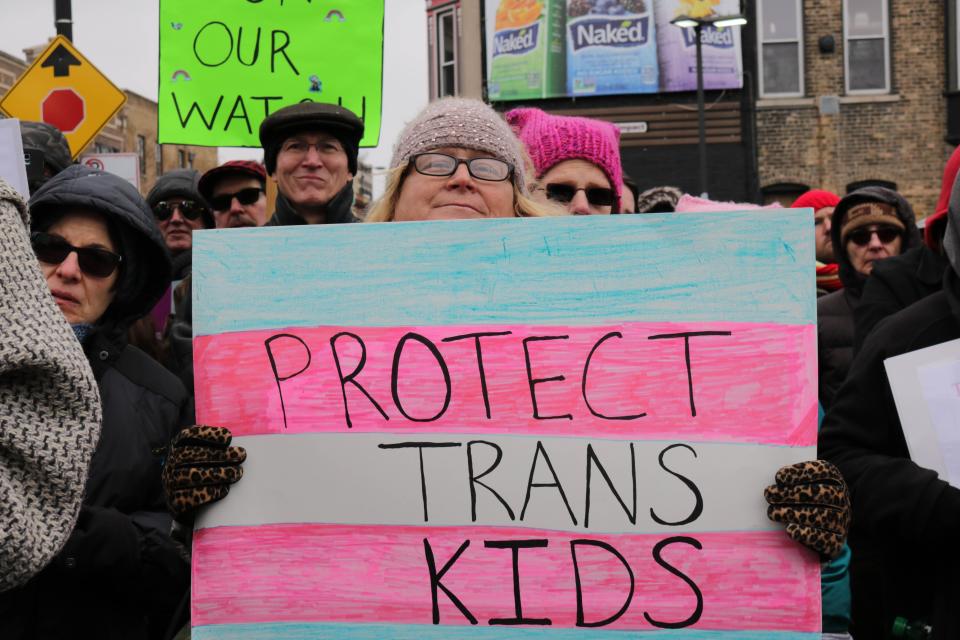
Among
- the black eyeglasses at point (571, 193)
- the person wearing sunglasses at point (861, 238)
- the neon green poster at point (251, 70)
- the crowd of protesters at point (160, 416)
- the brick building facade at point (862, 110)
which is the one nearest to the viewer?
the crowd of protesters at point (160, 416)

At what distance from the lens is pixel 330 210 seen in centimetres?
341

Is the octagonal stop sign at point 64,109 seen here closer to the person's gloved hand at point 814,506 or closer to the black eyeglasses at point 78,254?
the black eyeglasses at point 78,254

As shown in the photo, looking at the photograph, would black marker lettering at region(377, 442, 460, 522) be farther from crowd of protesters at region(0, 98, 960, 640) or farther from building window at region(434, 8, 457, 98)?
building window at region(434, 8, 457, 98)

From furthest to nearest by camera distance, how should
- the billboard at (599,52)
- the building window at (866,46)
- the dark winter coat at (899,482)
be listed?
the billboard at (599,52), the building window at (866,46), the dark winter coat at (899,482)

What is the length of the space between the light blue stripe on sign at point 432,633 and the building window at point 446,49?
825 inches

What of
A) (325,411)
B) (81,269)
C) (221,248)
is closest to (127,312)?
(81,269)

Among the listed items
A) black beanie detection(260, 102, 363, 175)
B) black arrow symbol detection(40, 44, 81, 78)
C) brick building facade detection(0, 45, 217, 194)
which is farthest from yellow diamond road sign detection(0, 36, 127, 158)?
brick building facade detection(0, 45, 217, 194)

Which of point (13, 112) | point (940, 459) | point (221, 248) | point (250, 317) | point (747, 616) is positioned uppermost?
point (13, 112)

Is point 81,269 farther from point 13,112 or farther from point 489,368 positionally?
point 13,112

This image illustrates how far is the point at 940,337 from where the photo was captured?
2.18 meters

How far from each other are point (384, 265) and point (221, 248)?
31 centimetres

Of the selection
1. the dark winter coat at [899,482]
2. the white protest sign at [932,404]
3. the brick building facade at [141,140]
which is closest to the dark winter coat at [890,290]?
the dark winter coat at [899,482]

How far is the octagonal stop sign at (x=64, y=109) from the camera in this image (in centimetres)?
668

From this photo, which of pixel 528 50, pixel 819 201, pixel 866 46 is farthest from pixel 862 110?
pixel 819 201
